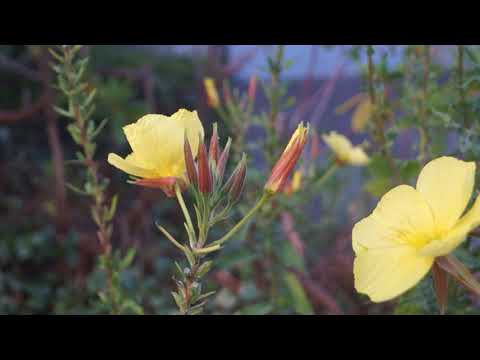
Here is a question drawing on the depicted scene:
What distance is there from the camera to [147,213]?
2260 millimetres

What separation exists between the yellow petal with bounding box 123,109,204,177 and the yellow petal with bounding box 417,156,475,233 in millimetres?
213

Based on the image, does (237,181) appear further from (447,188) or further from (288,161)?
(447,188)

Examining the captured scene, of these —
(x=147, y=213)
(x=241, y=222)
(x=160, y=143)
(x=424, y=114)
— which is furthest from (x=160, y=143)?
(x=147, y=213)

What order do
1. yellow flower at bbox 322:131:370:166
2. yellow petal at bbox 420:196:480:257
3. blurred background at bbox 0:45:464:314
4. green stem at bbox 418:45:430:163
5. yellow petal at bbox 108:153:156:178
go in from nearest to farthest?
yellow petal at bbox 420:196:480:257 < yellow petal at bbox 108:153:156:178 < green stem at bbox 418:45:430:163 < yellow flower at bbox 322:131:370:166 < blurred background at bbox 0:45:464:314

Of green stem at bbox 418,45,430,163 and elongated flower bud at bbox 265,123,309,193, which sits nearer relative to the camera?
elongated flower bud at bbox 265,123,309,193

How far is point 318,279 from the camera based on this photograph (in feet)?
5.46

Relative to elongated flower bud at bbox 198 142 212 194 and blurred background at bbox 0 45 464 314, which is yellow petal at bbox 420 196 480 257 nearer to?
elongated flower bud at bbox 198 142 212 194

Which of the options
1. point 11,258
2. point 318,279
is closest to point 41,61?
point 11,258

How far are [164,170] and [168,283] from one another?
60.7 inches

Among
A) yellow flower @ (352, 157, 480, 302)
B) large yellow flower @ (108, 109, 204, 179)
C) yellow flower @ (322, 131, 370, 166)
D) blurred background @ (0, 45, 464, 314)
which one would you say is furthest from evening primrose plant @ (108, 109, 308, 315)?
yellow flower @ (322, 131, 370, 166)

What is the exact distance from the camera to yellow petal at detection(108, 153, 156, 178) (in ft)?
1.69

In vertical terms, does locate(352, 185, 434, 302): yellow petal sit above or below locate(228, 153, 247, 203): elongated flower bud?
below

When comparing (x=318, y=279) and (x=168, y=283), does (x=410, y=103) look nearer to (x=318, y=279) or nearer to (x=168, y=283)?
(x=318, y=279)
